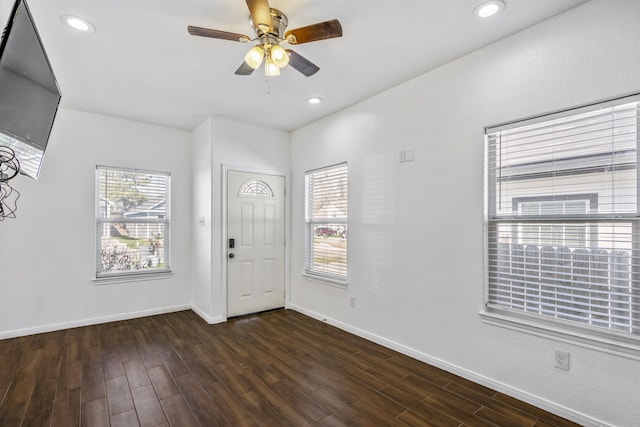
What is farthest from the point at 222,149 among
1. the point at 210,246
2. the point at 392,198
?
the point at 392,198

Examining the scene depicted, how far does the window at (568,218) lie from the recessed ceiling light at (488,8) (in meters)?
0.81

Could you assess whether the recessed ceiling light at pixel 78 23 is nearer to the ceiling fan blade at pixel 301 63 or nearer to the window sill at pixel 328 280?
the ceiling fan blade at pixel 301 63

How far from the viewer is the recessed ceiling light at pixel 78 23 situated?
217 cm

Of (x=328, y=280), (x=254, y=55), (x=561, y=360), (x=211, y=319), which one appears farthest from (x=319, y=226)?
(x=561, y=360)

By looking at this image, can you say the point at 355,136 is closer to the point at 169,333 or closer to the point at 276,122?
the point at 276,122

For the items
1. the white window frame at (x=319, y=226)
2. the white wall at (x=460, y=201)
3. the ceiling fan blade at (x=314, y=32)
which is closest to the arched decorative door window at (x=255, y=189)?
the white window frame at (x=319, y=226)

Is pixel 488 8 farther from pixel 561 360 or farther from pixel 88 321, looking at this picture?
pixel 88 321

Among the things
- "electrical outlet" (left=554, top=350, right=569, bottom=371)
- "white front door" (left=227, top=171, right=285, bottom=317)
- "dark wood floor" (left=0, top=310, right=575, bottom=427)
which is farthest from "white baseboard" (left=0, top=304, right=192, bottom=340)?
"electrical outlet" (left=554, top=350, right=569, bottom=371)

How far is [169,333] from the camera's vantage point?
3.69 metres

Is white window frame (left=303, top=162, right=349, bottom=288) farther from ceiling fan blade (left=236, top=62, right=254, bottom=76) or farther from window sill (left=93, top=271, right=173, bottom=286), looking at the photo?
window sill (left=93, top=271, right=173, bottom=286)

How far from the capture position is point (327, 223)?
4.17m

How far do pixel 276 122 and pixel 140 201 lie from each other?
7.22 ft

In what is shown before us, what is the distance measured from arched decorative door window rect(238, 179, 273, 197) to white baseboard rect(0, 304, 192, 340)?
195 centimetres

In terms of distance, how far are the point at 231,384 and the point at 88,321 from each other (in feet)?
8.59
